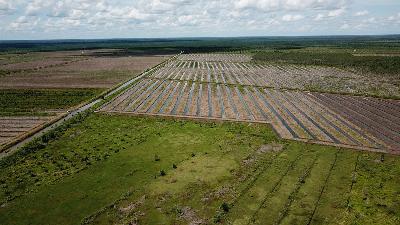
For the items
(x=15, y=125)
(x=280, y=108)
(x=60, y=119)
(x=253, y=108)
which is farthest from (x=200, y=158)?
(x=15, y=125)

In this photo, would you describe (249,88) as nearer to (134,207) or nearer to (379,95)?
(379,95)

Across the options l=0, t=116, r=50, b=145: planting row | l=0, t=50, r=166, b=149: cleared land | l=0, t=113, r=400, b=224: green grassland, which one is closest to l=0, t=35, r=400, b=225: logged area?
l=0, t=113, r=400, b=224: green grassland

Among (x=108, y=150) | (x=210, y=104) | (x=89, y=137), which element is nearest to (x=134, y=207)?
(x=108, y=150)

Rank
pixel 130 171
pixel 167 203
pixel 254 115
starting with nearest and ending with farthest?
pixel 167 203, pixel 130 171, pixel 254 115

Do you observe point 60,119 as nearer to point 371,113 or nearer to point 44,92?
point 44,92

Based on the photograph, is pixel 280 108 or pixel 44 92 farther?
pixel 44 92

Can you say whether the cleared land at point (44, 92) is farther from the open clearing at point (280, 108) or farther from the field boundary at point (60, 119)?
the open clearing at point (280, 108)
